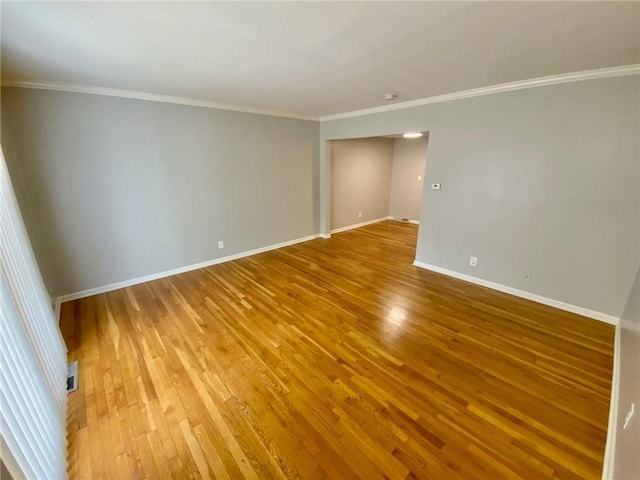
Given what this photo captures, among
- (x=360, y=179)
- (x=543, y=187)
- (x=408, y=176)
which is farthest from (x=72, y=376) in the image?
(x=408, y=176)

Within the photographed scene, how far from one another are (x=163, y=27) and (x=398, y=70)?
74.4 inches

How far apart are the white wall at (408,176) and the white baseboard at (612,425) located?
4.92 m

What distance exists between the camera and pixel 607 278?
2.64m

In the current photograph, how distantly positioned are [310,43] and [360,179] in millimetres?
4623

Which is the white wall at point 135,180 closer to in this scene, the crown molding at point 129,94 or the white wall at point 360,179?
the crown molding at point 129,94

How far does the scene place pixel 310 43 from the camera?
183 centimetres

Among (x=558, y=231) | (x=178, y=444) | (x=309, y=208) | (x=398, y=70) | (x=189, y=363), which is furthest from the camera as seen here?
(x=309, y=208)

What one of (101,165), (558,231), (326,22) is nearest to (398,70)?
(326,22)

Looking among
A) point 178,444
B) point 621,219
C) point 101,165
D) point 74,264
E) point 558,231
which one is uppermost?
point 101,165

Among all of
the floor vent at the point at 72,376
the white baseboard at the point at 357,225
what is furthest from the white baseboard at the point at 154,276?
the white baseboard at the point at 357,225

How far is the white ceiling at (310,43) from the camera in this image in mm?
1441

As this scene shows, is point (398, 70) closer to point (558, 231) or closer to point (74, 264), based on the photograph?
point (558, 231)

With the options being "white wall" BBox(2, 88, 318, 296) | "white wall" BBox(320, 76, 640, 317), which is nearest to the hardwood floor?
"white wall" BBox(320, 76, 640, 317)

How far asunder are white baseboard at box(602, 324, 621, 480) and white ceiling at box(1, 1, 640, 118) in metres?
2.40
